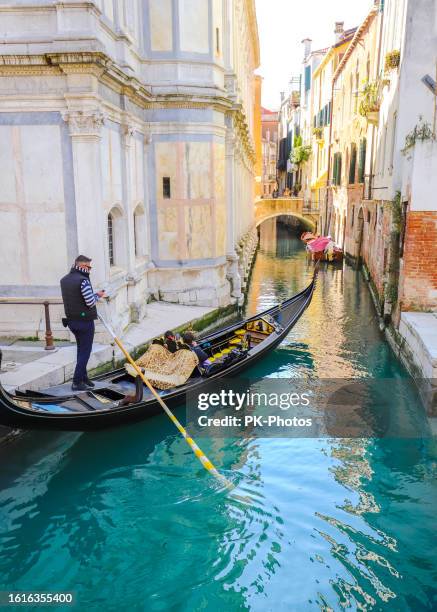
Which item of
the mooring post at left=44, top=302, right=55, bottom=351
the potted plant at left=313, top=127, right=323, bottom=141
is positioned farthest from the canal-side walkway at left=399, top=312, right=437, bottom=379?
the potted plant at left=313, top=127, right=323, bottom=141

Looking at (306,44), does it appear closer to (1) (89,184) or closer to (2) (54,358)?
(1) (89,184)

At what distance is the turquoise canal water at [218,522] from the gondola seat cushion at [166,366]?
0.48 meters

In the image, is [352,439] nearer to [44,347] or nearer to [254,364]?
[254,364]

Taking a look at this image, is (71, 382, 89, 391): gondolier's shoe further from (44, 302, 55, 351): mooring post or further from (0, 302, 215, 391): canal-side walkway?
(44, 302, 55, 351): mooring post

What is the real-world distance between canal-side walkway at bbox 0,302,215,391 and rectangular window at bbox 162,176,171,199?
2.36m

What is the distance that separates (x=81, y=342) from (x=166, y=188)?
4.89 m

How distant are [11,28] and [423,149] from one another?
572 cm

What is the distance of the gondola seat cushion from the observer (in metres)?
6.23

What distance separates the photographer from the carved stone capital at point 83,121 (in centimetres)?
670

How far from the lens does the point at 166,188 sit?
1007 cm

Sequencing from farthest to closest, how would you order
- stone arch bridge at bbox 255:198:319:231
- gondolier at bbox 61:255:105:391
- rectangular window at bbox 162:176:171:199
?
stone arch bridge at bbox 255:198:319:231 < rectangular window at bbox 162:176:171:199 < gondolier at bbox 61:255:105:391

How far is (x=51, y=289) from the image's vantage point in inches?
285

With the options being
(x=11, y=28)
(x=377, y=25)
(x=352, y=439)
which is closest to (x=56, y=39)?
(x=11, y=28)

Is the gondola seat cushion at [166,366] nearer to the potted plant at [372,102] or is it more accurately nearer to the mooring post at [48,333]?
the mooring post at [48,333]
